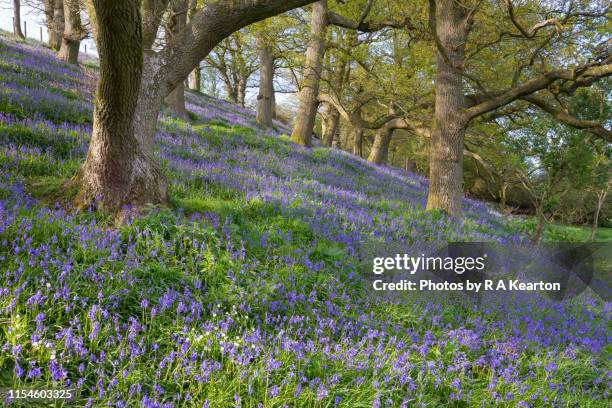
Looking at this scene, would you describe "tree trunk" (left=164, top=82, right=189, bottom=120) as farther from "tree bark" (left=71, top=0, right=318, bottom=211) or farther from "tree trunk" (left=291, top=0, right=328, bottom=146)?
"tree bark" (left=71, top=0, right=318, bottom=211)

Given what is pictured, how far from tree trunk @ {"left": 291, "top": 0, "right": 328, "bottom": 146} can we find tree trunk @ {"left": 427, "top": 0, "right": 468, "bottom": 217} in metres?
5.31

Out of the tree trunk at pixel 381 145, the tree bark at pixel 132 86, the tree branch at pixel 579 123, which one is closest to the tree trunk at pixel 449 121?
the tree branch at pixel 579 123

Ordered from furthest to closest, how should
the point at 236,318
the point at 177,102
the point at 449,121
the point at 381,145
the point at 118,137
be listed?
1. the point at 381,145
2. the point at 177,102
3. the point at 449,121
4. the point at 118,137
5. the point at 236,318

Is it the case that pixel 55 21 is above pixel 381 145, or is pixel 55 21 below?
above

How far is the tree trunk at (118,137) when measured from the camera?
12.1 ft

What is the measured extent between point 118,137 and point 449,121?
20.9ft

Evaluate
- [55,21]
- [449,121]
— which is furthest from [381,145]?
[55,21]

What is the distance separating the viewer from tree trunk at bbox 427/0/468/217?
7.89m

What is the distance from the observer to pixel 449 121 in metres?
7.89

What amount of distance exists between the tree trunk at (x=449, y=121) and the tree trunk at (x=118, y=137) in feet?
18.6

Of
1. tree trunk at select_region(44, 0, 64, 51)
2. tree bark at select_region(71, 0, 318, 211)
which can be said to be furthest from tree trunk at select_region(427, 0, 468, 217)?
tree trunk at select_region(44, 0, 64, 51)

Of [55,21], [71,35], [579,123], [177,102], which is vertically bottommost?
[177,102]

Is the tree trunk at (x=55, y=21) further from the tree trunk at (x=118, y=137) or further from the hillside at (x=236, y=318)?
the tree trunk at (x=118, y=137)

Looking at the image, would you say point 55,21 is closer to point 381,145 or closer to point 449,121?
point 381,145
